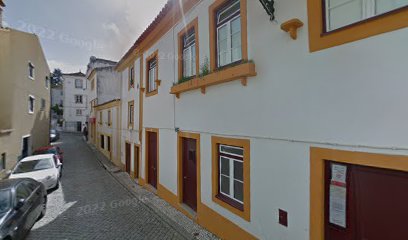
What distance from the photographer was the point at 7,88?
1251 centimetres

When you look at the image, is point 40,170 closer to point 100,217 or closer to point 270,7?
point 100,217

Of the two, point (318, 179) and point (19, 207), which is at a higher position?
point (318, 179)

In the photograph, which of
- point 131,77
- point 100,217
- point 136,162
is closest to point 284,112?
point 100,217

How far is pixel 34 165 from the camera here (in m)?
10.8

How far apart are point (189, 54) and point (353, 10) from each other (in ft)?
16.0

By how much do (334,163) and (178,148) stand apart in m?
5.14

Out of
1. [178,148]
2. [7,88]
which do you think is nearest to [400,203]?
[178,148]

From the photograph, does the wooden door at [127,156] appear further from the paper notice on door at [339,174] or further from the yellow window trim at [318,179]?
the paper notice on door at [339,174]

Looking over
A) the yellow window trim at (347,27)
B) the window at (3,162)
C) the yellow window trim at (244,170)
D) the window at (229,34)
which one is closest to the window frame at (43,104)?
the window at (3,162)

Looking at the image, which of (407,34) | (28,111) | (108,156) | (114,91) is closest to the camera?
(407,34)

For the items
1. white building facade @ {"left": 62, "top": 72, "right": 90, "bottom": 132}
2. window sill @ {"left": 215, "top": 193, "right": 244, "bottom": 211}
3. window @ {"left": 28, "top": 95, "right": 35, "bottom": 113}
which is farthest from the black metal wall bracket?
white building facade @ {"left": 62, "top": 72, "right": 90, "bottom": 132}

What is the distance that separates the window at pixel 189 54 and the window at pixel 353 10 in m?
4.09

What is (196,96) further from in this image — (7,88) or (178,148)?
(7,88)

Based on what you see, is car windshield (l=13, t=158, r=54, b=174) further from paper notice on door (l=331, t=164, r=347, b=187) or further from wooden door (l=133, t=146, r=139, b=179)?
paper notice on door (l=331, t=164, r=347, b=187)
